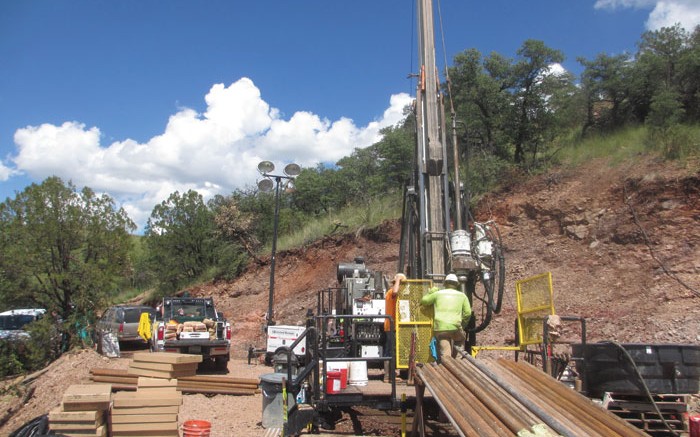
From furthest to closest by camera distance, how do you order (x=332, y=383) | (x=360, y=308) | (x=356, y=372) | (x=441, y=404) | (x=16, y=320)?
(x=16, y=320) < (x=360, y=308) < (x=356, y=372) < (x=332, y=383) < (x=441, y=404)

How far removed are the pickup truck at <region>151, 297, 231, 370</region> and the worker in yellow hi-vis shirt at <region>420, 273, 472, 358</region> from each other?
9.34 metres

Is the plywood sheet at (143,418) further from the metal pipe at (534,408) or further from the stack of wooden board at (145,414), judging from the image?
the metal pipe at (534,408)

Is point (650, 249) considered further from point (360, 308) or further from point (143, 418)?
point (143, 418)

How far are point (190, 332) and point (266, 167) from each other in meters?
5.56

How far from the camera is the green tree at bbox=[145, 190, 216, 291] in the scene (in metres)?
34.8

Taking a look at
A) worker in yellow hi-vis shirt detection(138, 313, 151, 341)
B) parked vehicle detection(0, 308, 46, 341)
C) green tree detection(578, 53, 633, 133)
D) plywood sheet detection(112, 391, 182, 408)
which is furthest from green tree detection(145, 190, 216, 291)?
plywood sheet detection(112, 391, 182, 408)

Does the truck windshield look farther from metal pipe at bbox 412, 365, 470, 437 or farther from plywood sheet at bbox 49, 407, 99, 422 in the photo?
metal pipe at bbox 412, 365, 470, 437

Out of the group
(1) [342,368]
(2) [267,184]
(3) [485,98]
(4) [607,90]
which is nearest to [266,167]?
(2) [267,184]

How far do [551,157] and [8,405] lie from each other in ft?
63.3

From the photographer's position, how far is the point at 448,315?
8.21 m

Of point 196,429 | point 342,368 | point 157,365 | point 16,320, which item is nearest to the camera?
point 342,368

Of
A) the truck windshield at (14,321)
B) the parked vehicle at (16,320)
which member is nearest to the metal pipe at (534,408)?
the parked vehicle at (16,320)

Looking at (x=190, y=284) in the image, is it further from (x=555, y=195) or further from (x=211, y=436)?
(x=211, y=436)

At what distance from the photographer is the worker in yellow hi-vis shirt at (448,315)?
8.21 metres
